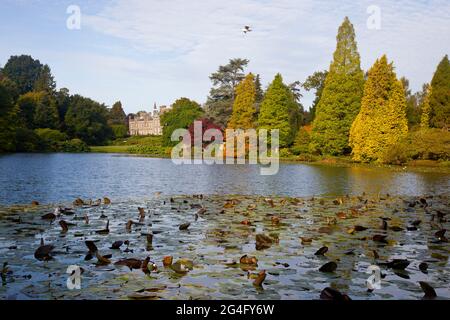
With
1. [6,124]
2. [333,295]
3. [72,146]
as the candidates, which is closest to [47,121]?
[72,146]

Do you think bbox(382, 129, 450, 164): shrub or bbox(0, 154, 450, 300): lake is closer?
bbox(0, 154, 450, 300): lake

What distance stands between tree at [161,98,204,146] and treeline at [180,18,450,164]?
754cm

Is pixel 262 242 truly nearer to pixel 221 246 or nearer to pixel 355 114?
pixel 221 246

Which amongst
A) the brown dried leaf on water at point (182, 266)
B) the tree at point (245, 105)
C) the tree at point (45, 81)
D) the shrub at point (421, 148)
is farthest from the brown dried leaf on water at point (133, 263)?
the tree at point (45, 81)

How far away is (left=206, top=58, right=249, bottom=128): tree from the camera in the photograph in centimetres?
5338

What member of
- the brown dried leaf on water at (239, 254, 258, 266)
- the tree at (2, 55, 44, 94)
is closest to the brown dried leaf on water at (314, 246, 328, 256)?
the brown dried leaf on water at (239, 254, 258, 266)

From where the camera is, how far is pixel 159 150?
196ft

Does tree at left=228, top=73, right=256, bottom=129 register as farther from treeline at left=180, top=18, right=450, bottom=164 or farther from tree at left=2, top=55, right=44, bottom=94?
tree at left=2, top=55, right=44, bottom=94

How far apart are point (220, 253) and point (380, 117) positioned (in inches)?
1274

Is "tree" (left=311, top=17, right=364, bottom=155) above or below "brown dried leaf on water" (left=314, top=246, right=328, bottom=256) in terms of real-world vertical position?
above

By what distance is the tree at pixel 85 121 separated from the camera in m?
70.8

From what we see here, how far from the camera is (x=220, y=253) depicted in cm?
733

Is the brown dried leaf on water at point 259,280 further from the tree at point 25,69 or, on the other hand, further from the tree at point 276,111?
the tree at point 25,69

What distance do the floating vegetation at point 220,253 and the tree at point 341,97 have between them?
29779mm
